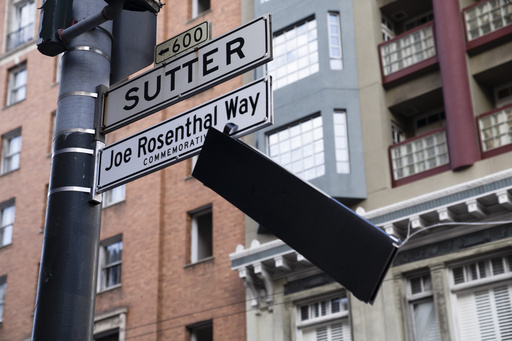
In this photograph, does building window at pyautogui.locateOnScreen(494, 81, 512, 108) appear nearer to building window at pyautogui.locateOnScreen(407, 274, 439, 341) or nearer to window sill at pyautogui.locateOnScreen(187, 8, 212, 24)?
building window at pyautogui.locateOnScreen(407, 274, 439, 341)

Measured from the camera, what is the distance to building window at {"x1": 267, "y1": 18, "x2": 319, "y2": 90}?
77.0 ft

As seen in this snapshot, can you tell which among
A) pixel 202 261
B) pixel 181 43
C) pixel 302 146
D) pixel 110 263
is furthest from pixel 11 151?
pixel 181 43

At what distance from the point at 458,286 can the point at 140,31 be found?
1411 cm

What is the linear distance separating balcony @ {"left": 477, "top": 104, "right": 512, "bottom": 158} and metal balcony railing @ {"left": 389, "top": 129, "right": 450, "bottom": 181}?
3.26 feet

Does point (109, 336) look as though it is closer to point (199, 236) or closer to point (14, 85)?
point (199, 236)

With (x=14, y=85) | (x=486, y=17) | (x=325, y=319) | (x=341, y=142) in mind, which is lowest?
(x=325, y=319)

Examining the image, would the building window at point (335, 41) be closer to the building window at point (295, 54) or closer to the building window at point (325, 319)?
the building window at point (295, 54)

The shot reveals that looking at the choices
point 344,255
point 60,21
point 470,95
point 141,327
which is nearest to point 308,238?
point 344,255

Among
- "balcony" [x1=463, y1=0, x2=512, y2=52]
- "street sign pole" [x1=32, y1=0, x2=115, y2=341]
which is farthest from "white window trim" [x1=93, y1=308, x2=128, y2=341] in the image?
"street sign pole" [x1=32, y1=0, x2=115, y2=341]

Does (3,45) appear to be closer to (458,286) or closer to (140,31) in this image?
(458,286)

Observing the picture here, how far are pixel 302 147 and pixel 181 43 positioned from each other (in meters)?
16.2

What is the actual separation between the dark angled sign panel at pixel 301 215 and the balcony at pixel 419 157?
15.8 metres

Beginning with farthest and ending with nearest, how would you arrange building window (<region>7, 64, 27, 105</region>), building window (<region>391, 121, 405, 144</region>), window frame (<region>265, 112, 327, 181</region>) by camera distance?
1. building window (<region>7, 64, 27, 105</region>)
2. building window (<region>391, 121, 405, 144</region>)
3. window frame (<region>265, 112, 327, 181</region>)

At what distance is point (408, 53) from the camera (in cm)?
2208
